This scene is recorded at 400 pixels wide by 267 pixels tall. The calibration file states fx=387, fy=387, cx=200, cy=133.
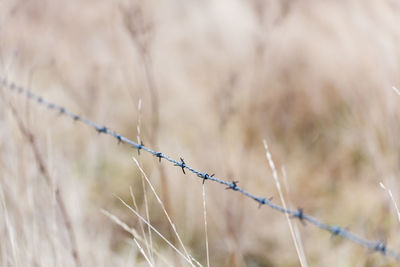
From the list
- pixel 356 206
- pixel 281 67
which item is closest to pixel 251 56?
pixel 281 67

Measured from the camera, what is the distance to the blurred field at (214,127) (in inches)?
77.3

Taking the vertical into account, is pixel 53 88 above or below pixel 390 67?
above

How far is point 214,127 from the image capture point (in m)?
3.54

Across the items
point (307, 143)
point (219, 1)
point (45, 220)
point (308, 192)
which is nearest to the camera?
point (45, 220)

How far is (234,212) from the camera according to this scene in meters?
2.36

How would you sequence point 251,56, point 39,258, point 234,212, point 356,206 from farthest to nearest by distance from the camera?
point 251,56 → point 356,206 → point 234,212 → point 39,258

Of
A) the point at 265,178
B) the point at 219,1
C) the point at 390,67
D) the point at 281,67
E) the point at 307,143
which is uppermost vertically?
the point at 219,1

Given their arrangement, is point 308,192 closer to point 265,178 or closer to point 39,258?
point 265,178

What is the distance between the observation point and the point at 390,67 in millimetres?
2916

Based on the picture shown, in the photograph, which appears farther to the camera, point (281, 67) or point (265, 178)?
point (281, 67)

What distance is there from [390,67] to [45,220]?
2.59 meters

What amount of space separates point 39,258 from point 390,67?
2.68 m

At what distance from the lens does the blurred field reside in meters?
1.96

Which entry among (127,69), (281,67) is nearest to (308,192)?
(281,67)
